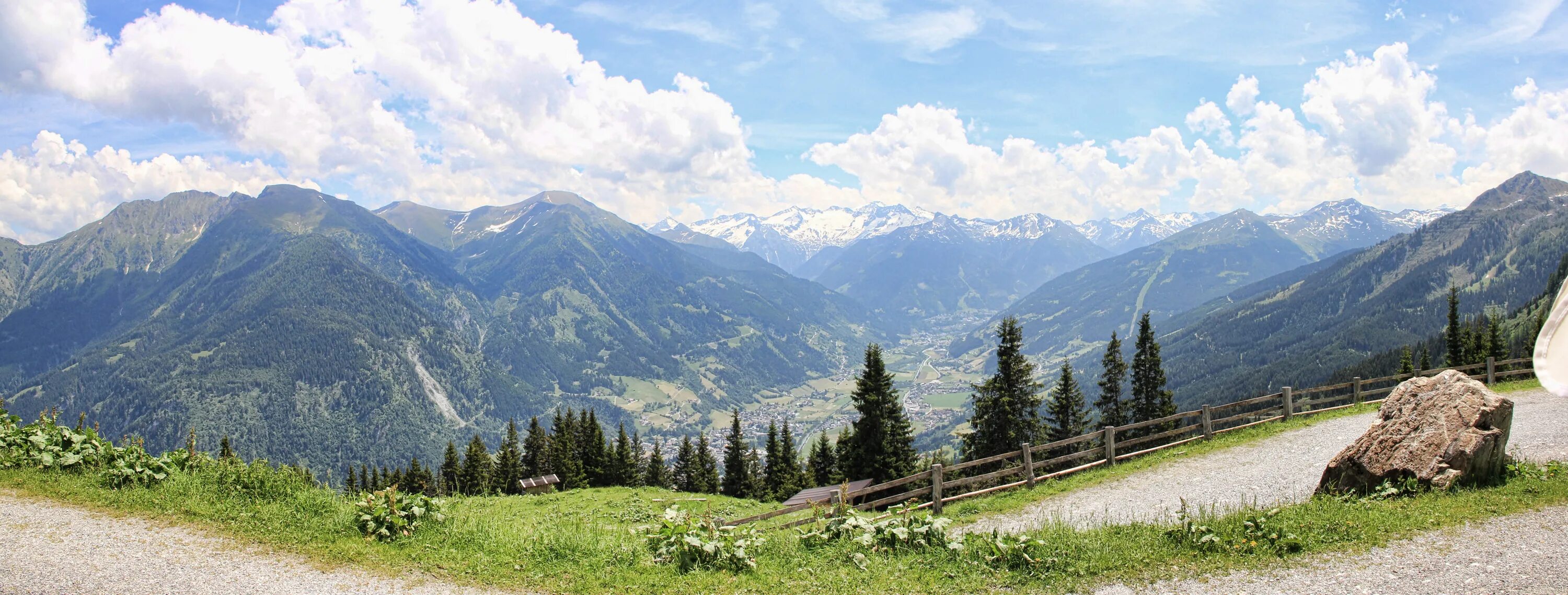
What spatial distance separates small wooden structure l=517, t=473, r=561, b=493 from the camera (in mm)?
42031

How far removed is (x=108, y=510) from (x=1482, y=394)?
25.6m

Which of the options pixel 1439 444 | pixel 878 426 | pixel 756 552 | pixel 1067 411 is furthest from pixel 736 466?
pixel 1439 444

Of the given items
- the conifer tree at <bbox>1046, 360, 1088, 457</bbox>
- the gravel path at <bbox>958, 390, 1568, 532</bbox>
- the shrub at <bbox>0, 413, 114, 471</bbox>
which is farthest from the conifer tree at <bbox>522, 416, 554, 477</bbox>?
the gravel path at <bbox>958, 390, 1568, 532</bbox>

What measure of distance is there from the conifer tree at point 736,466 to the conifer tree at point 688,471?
2781 millimetres

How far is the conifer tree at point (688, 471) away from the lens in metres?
71.4

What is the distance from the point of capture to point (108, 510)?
1216 cm

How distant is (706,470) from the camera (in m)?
71.7

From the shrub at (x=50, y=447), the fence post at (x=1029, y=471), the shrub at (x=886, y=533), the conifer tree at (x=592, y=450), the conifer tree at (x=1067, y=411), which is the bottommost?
the conifer tree at (x=592, y=450)

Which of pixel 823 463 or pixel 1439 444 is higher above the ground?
pixel 1439 444

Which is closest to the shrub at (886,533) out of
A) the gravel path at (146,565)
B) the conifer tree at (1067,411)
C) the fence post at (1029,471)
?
the gravel path at (146,565)

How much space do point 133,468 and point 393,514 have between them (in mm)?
6328

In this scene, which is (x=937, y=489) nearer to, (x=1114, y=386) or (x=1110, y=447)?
(x=1110, y=447)

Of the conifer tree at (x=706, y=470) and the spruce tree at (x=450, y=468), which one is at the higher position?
the spruce tree at (x=450, y=468)

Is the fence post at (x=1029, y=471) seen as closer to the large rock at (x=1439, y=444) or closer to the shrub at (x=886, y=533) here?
the large rock at (x=1439, y=444)
